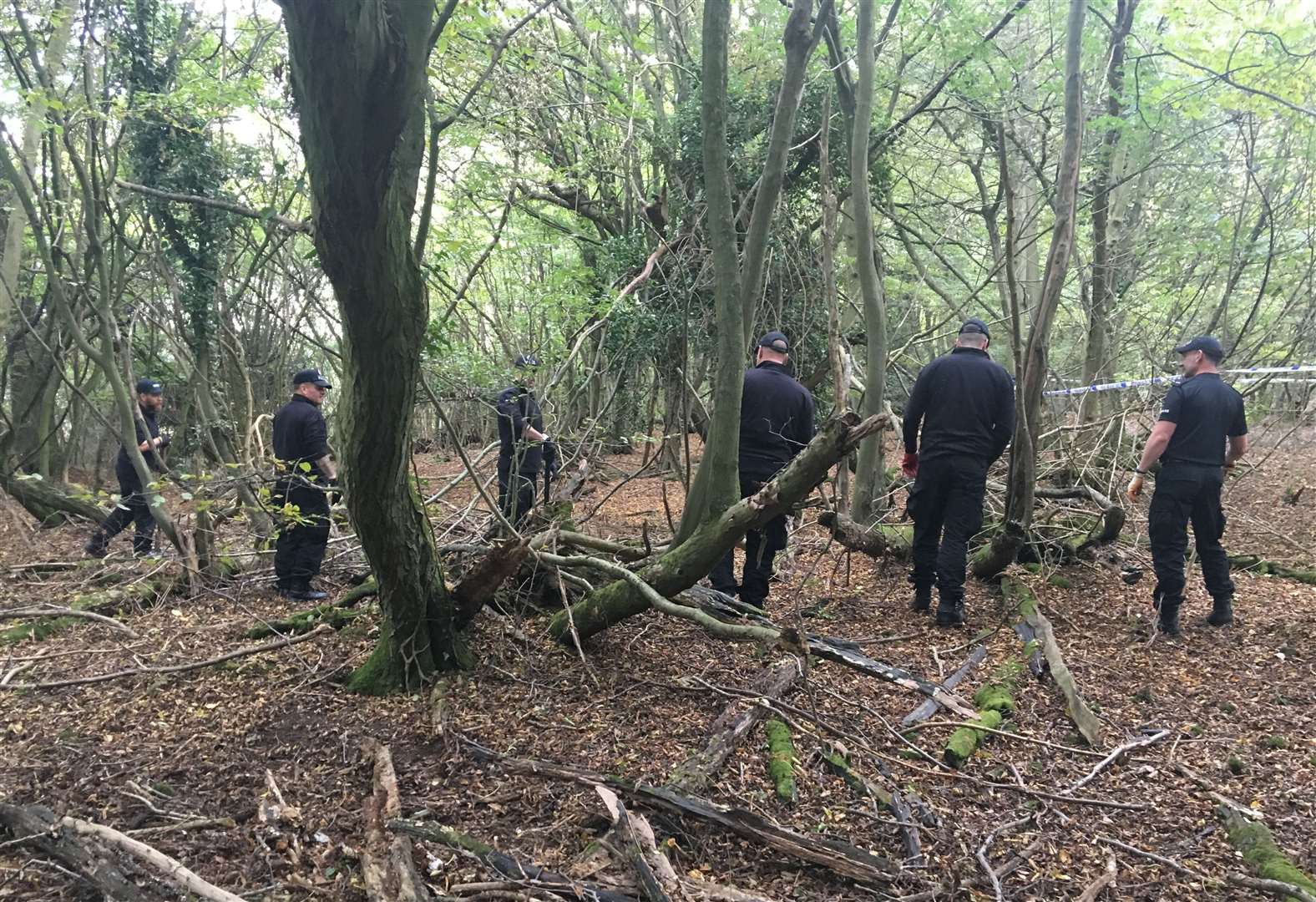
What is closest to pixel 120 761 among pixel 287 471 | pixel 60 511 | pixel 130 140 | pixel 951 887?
pixel 287 471

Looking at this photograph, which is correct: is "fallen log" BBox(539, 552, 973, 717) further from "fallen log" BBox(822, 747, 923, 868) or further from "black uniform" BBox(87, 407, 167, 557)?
"black uniform" BBox(87, 407, 167, 557)

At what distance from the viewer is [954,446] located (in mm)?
4887

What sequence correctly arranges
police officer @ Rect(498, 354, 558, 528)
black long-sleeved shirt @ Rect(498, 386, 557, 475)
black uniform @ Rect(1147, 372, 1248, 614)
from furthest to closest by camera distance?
1. black long-sleeved shirt @ Rect(498, 386, 557, 475)
2. police officer @ Rect(498, 354, 558, 528)
3. black uniform @ Rect(1147, 372, 1248, 614)

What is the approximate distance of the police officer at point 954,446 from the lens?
4883 mm

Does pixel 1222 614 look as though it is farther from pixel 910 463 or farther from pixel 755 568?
pixel 755 568

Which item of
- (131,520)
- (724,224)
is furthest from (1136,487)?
(131,520)

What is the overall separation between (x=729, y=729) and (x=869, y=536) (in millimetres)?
3088

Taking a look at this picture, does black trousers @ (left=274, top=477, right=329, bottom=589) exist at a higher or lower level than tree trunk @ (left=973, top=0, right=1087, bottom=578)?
lower

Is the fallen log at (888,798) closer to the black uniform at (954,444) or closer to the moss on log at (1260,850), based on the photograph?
the moss on log at (1260,850)

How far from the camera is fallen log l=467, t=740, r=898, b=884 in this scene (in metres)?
2.45

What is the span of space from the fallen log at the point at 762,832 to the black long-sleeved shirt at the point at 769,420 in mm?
2575

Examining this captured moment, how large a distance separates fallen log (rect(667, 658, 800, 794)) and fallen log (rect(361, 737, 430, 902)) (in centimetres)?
97

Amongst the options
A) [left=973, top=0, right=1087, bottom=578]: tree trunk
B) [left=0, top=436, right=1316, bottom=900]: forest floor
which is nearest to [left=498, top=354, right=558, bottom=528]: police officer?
[left=0, top=436, right=1316, bottom=900]: forest floor

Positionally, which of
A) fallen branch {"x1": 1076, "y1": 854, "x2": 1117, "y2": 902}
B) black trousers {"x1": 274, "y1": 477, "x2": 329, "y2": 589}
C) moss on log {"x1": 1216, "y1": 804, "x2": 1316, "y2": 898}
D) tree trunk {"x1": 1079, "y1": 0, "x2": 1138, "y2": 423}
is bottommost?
fallen branch {"x1": 1076, "y1": 854, "x2": 1117, "y2": 902}
